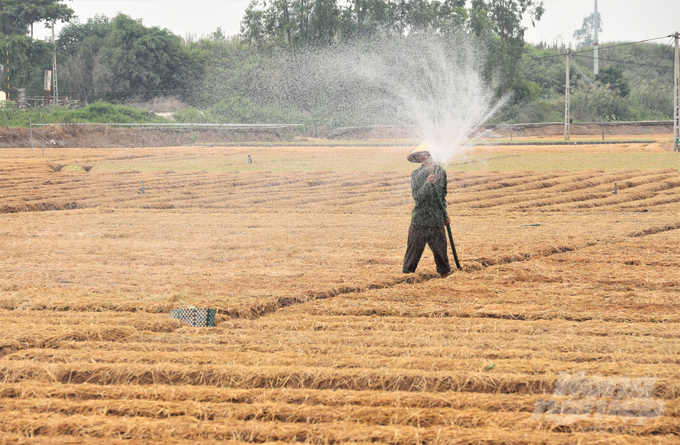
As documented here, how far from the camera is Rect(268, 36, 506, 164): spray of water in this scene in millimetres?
48062

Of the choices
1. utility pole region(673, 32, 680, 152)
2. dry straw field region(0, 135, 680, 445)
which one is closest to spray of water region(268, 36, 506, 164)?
utility pole region(673, 32, 680, 152)

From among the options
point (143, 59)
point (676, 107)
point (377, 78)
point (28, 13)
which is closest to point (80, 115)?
point (143, 59)

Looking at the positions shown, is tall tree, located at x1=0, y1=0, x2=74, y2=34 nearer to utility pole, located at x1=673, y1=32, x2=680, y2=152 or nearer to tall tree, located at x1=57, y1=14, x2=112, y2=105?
tall tree, located at x1=57, y1=14, x2=112, y2=105

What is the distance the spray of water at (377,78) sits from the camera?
48062 millimetres

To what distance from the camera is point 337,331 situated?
242 inches

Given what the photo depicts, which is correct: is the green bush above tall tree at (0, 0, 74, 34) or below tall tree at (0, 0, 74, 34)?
below

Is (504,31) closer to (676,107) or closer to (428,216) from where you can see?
(676,107)

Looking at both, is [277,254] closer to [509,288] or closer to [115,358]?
[509,288]

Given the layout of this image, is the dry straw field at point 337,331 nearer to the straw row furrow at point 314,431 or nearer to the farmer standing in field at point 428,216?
the straw row furrow at point 314,431

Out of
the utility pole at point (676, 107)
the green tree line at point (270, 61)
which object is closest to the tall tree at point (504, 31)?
the green tree line at point (270, 61)

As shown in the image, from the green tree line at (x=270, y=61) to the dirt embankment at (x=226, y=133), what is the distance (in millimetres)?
3215

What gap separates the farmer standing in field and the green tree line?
1926 inches

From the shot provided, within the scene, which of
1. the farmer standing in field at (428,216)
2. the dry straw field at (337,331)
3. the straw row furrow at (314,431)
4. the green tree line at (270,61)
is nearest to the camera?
the straw row furrow at (314,431)

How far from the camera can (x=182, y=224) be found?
14.2 metres
